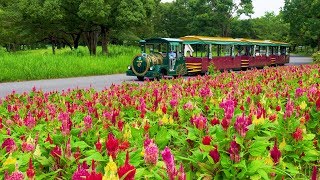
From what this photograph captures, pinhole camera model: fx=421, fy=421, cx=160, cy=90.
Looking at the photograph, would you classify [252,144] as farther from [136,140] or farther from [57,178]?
[57,178]

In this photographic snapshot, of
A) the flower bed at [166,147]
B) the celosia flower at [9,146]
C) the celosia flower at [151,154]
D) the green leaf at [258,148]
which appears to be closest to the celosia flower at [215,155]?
the flower bed at [166,147]

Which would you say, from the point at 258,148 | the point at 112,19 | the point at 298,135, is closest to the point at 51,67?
the point at 112,19

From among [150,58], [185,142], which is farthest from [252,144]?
[150,58]

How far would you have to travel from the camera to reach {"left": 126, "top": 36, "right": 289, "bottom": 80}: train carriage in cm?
2009

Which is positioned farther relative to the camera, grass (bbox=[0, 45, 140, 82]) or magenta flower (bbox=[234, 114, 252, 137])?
grass (bbox=[0, 45, 140, 82])

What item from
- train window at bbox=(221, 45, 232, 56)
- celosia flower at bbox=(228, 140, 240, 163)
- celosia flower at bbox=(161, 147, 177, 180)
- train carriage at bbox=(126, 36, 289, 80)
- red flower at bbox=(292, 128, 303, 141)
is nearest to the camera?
celosia flower at bbox=(161, 147, 177, 180)

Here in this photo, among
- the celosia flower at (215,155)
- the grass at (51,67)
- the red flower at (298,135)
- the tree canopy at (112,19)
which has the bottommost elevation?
the grass at (51,67)

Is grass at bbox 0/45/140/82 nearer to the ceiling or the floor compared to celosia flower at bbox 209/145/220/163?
nearer to the floor

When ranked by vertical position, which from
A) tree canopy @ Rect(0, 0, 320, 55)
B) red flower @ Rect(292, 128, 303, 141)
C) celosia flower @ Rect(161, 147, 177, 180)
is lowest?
red flower @ Rect(292, 128, 303, 141)

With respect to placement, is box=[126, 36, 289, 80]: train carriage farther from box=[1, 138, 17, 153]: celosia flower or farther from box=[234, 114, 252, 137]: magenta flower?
box=[1, 138, 17, 153]: celosia flower

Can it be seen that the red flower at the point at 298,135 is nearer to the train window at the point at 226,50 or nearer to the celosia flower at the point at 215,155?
the celosia flower at the point at 215,155

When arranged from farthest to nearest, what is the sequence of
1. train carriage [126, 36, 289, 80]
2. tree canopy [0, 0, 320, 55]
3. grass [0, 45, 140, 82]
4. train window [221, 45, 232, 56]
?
tree canopy [0, 0, 320, 55]
train window [221, 45, 232, 56]
train carriage [126, 36, 289, 80]
grass [0, 45, 140, 82]

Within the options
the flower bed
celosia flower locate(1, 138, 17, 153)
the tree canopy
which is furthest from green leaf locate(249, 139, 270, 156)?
the tree canopy

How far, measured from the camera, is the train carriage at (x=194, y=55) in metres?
20.1
